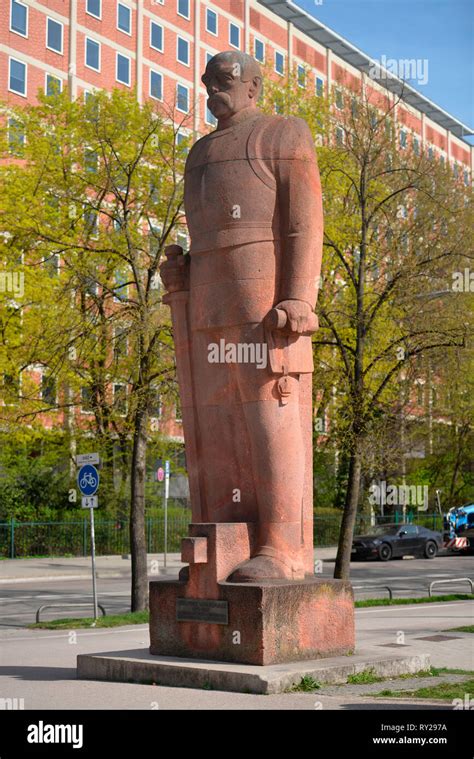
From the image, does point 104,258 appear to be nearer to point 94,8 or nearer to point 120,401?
point 120,401

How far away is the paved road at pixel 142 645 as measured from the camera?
25.1 feet

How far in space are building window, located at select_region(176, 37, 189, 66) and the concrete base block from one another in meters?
55.2

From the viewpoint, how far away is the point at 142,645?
42.9ft

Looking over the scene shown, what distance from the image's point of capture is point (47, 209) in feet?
85.3

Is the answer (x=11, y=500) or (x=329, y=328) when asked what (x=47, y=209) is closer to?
(x=329, y=328)

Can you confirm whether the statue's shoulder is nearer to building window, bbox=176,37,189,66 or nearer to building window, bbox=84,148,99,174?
building window, bbox=84,148,99,174

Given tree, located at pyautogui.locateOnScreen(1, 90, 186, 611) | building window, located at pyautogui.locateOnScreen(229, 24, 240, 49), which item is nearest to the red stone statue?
tree, located at pyautogui.locateOnScreen(1, 90, 186, 611)

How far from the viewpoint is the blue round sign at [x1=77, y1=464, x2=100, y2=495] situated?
18500mm

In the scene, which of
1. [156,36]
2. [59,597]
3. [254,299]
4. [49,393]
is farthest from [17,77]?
[254,299]

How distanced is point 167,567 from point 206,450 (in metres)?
25.2

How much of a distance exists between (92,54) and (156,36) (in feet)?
20.4

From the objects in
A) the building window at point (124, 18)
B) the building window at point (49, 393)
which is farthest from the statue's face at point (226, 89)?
the building window at point (124, 18)

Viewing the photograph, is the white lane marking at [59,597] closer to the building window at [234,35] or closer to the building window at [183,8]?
the building window at [183,8]

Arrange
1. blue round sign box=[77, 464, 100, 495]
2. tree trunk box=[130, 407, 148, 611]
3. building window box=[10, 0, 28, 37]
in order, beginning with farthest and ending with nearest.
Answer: building window box=[10, 0, 28, 37] → tree trunk box=[130, 407, 148, 611] → blue round sign box=[77, 464, 100, 495]
